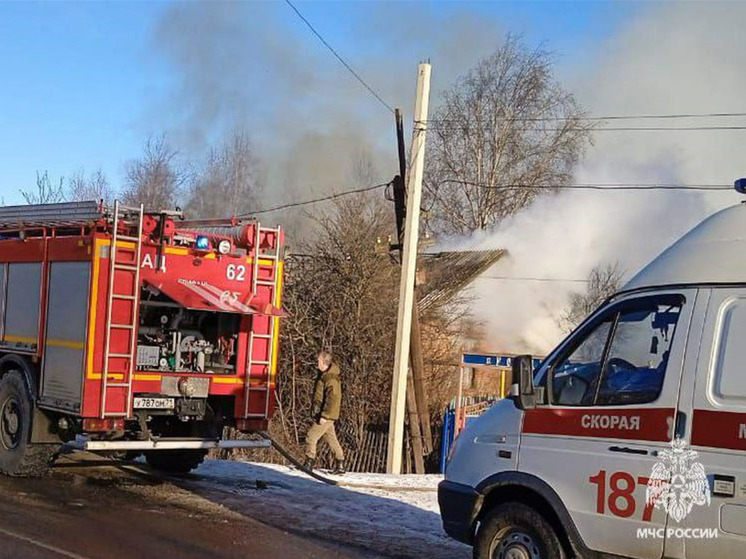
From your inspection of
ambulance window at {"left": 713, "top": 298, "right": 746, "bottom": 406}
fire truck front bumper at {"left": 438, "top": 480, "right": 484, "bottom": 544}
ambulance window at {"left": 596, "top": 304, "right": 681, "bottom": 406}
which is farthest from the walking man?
ambulance window at {"left": 713, "top": 298, "right": 746, "bottom": 406}

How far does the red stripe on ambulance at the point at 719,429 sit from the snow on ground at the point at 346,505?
3020 millimetres

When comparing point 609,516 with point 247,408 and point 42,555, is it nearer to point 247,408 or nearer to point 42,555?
point 42,555

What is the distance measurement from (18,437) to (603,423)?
7.04 meters

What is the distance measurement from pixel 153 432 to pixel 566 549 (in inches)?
243

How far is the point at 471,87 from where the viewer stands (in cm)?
4028

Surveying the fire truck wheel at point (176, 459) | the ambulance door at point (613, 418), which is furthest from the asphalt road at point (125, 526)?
the ambulance door at point (613, 418)

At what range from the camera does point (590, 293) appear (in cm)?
2997

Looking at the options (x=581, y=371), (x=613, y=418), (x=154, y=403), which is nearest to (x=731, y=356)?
(x=613, y=418)

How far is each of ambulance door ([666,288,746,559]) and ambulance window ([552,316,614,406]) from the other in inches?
26.8

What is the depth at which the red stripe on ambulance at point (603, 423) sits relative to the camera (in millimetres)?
5227

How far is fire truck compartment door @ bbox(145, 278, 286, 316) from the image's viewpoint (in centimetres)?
947

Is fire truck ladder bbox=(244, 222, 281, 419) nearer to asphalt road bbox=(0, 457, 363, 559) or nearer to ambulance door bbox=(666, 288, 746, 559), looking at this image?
asphalt road bbox=(0, 457, 363, 559)

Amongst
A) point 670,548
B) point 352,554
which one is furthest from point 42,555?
point 670,548

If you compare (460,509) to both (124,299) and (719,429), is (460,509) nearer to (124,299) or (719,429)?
(719,429)
